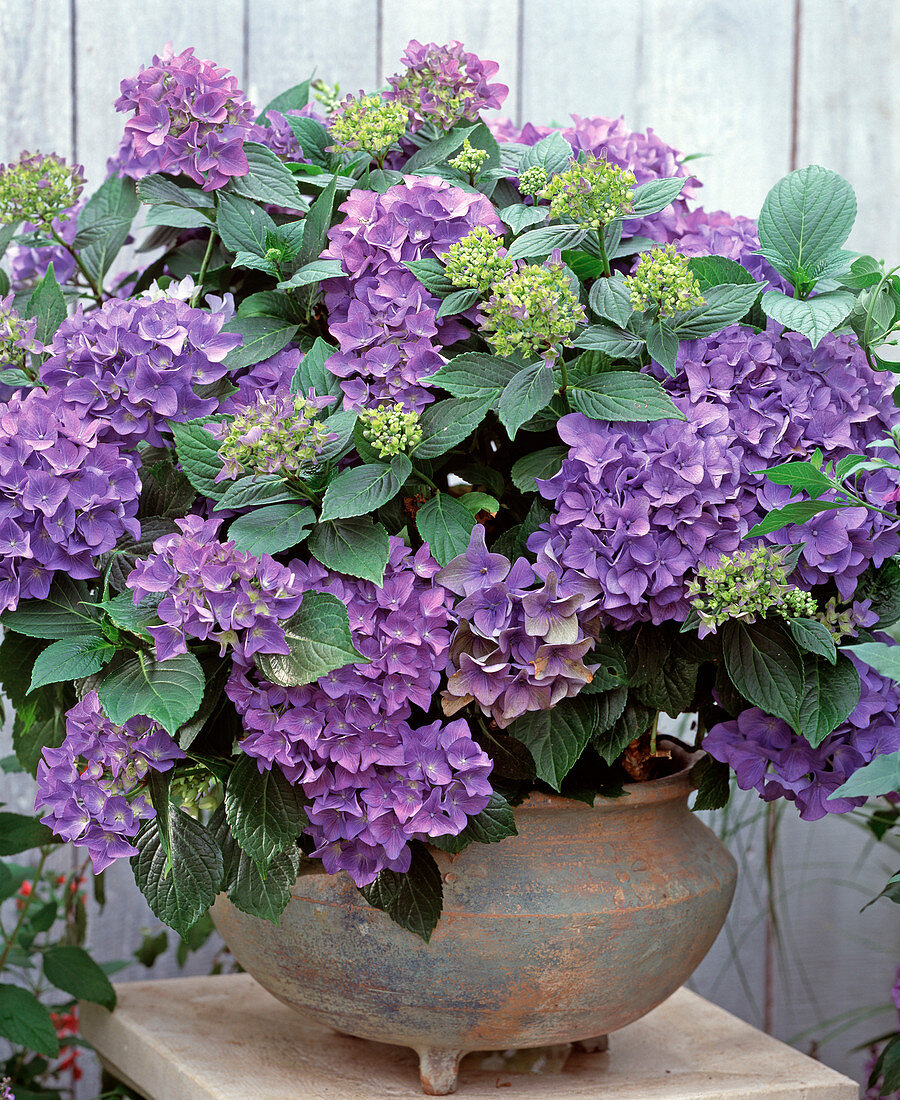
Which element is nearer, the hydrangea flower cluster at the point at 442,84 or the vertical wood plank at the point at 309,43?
the hydrangea flower cluster at the point at 442,84

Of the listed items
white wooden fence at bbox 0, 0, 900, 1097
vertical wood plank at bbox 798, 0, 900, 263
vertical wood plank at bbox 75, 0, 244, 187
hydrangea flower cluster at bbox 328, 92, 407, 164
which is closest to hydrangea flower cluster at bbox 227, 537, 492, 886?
hydrangea flower cluster at bbox 328, 92, 407, 164

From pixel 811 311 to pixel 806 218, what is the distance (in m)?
0.09

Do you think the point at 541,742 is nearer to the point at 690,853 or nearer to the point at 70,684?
the point at 690,853

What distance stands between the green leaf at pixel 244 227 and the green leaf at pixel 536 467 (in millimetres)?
254

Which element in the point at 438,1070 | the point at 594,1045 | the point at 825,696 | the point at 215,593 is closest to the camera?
the point at 215,593

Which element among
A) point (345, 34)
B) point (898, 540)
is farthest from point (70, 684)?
point (345, 34)

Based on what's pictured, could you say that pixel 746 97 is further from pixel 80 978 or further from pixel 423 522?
pixel 80 978

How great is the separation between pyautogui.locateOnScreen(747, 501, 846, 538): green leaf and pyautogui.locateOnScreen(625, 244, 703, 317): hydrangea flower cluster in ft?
0.46

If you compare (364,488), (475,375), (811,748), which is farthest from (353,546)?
(811,748)

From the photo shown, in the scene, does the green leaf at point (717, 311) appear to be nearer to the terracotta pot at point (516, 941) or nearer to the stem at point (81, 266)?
the terracotta pot at point (516, 941)

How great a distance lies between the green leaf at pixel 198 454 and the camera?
0.73 metres

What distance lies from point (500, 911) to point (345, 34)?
3.64 feet

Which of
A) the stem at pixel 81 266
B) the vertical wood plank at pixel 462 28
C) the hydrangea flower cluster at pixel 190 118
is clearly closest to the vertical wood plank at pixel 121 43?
the vertical wood plank at pixel 462 28

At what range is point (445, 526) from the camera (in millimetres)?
748
